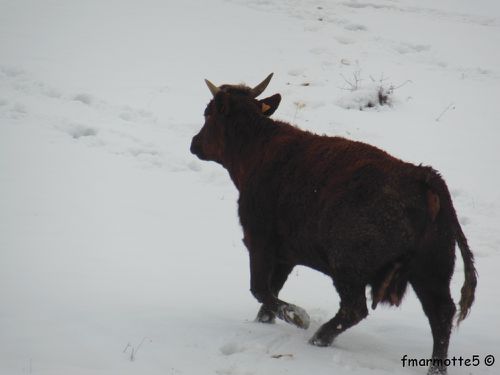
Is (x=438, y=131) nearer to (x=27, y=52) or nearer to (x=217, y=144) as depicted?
(x=217, y=144)

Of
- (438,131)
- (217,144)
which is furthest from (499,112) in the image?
(217,144)

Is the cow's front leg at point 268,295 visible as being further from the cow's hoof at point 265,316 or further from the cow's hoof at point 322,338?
the cow's hoof at point 322,338

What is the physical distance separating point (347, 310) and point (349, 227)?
0.66 meters

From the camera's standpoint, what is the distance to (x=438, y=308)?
475cm

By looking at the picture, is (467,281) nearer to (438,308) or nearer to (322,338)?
(438,308)

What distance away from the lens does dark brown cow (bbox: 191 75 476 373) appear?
14.9ft

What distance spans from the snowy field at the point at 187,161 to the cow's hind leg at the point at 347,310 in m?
0.17

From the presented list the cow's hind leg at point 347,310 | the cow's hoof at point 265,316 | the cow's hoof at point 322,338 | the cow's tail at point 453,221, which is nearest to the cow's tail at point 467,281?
the cow's tail at point 453,221

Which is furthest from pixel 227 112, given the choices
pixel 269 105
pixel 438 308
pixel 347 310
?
pixel 438 308

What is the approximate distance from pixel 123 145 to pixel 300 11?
33.5ft

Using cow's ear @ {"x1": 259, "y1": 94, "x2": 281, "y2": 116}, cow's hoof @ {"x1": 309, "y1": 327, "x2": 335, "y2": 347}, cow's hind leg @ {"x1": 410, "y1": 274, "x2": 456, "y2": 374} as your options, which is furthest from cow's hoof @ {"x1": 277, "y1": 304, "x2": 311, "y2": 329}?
cow's ear @ {"x1": 259, "y1": 94, "x2": 281, "y2": 116}

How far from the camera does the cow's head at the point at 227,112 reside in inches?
245

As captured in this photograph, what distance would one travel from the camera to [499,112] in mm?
13734

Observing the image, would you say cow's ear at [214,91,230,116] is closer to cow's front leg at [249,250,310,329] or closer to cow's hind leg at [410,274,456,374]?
cow's front leg at [249,250,310,329]
